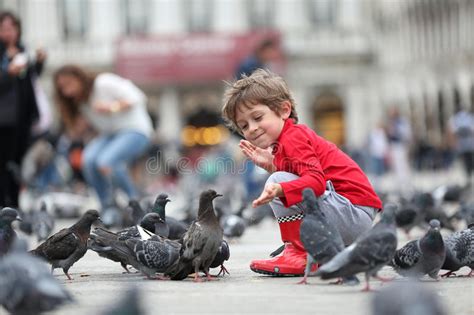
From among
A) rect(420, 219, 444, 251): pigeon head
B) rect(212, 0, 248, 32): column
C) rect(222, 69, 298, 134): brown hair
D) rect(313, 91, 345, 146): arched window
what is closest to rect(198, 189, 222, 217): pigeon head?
rect(222, 69, 298, 134): brown hair

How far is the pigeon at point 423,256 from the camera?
6.09 metres

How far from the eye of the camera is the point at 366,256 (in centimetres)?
539

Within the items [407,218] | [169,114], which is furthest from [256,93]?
[169,114]

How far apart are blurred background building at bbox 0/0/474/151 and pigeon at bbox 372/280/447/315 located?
4659 cm

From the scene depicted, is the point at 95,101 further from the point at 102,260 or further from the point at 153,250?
the point at 153,250

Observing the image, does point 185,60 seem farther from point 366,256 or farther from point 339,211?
point 366,256

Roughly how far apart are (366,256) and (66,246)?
196cm

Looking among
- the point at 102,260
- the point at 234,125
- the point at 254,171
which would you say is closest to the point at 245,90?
the point at 234,125

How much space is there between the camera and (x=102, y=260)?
8195mm

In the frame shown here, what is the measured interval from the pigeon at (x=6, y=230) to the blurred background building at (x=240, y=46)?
43.2 meters

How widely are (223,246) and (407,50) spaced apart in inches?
1827

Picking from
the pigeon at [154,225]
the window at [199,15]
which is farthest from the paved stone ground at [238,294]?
the window at [199,15]

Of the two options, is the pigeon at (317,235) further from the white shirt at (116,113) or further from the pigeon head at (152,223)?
the white shirt at (116,113)

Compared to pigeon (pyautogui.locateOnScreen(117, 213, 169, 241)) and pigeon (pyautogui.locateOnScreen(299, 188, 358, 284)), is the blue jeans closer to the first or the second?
pigeon (pyautogui.locateOnScreen(117, 213, 169, 241))
